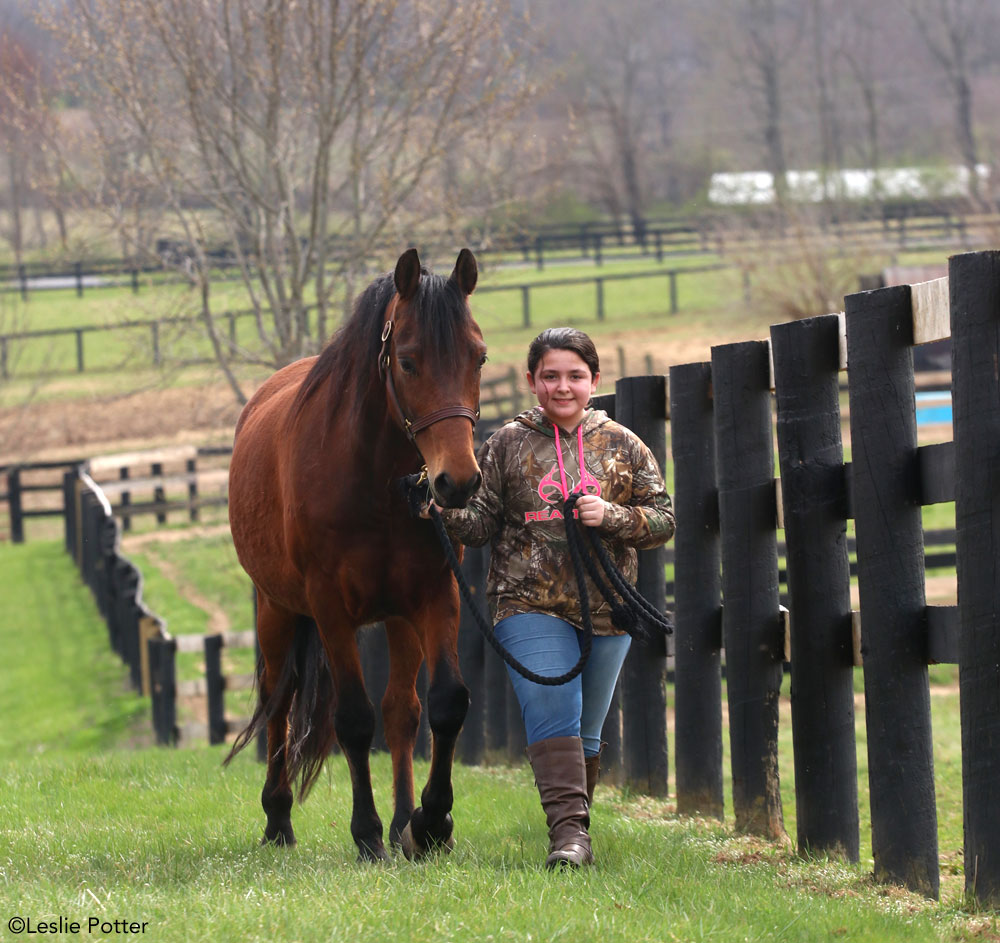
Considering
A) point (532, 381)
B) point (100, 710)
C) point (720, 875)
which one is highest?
point (532, 381)

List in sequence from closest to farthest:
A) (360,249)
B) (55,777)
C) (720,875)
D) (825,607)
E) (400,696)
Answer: (720,875), (825,607), (400,696), (55,777), (360,249)

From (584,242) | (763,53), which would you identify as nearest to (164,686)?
(584,242)

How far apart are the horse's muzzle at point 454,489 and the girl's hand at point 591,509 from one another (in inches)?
14.4

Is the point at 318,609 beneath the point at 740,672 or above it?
above

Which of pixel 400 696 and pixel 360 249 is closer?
pixel 400 696

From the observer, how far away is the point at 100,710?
1205 centimetres

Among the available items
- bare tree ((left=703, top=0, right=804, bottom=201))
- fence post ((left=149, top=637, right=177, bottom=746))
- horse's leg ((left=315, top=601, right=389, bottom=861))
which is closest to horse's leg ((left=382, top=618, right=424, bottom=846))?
horse's leg ((left=315, top=601, right=389, bottom=861))

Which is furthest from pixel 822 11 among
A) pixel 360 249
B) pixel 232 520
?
pixel 232 520

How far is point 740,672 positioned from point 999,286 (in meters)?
1.85

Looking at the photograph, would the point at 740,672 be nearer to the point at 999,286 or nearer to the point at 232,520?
the point at 999,286

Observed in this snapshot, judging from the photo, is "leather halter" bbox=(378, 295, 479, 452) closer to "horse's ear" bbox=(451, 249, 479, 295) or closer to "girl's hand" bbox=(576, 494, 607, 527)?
"horse's ear" bbox=(451, 249, 479, 295)

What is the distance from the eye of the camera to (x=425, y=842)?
14.4ft

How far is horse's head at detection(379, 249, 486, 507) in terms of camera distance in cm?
381

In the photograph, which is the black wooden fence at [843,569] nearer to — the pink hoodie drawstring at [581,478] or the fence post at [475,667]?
the pink hoodie drawstring at [581,478]
